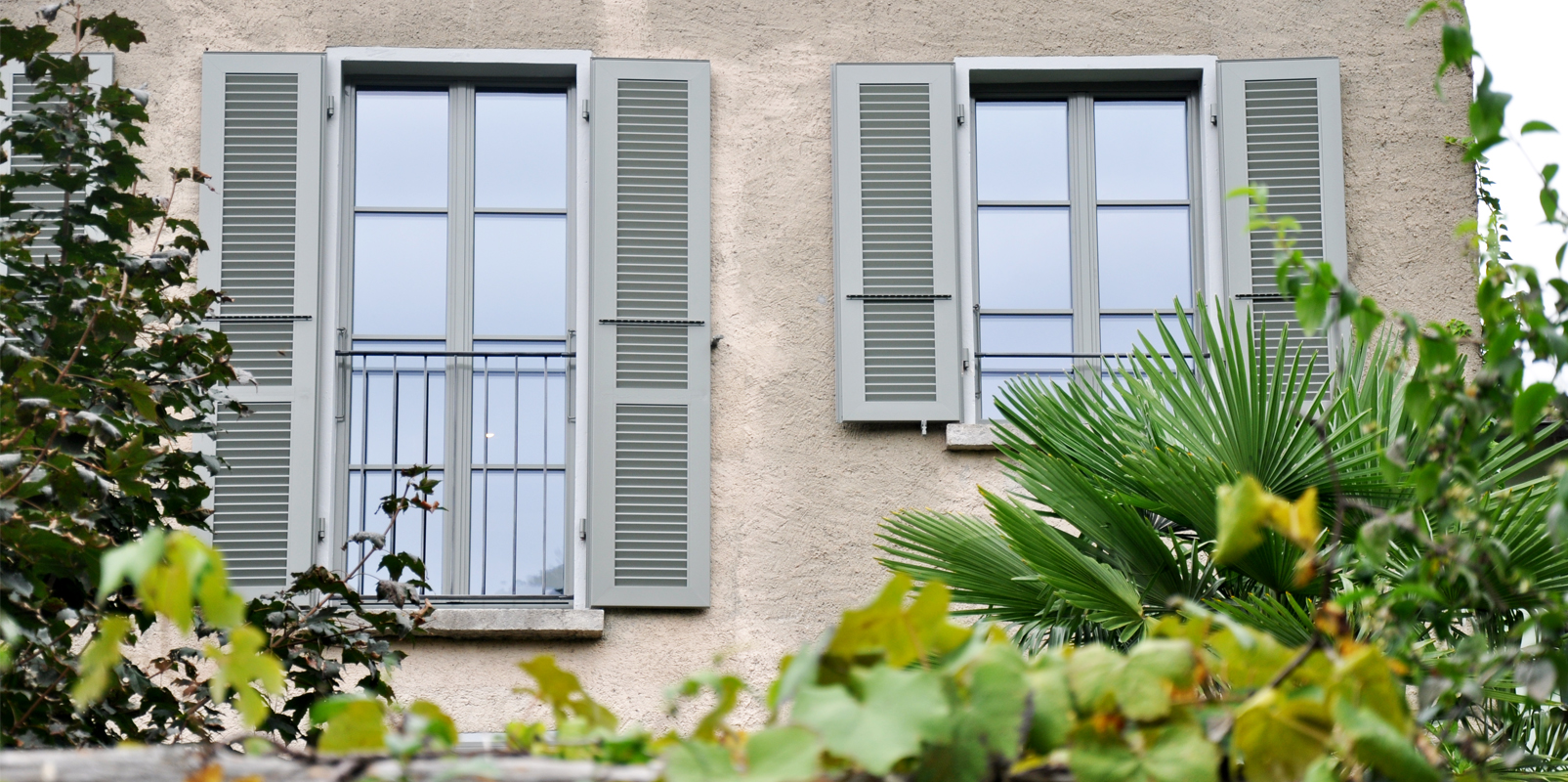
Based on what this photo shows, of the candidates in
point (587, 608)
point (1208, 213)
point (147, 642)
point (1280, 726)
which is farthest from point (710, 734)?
point (1208, 213)

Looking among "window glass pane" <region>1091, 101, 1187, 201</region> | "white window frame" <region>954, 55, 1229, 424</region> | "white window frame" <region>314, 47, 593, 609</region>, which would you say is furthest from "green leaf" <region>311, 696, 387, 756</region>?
"window glass pane" <region>1091, 101, 1187, 201</region>

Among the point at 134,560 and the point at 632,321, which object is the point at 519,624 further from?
the point at 134,560

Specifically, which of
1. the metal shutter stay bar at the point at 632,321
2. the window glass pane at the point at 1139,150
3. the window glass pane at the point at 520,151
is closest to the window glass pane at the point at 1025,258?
the window glass pane at the point at 1139,150

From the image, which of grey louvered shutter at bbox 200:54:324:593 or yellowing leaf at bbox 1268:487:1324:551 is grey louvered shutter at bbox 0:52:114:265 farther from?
yellowing leaf at bbox 1268:487:1324:551

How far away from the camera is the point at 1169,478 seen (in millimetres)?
4387

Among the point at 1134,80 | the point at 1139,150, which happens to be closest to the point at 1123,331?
the point at 1139,150

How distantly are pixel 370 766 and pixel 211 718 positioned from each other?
9.04ft

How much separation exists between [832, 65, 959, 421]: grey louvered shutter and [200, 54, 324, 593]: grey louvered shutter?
206 centimetres

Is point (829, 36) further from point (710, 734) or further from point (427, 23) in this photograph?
point (710, 734)

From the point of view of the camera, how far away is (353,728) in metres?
1.35

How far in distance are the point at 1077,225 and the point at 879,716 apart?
5558 millimetres

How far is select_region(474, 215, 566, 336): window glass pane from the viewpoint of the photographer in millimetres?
6379

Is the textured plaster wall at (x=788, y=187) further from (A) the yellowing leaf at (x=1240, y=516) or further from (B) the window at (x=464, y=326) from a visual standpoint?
(A) the yellowing leaf at (x=1240, y=516)

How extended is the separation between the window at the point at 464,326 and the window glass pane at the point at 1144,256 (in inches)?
88.0
